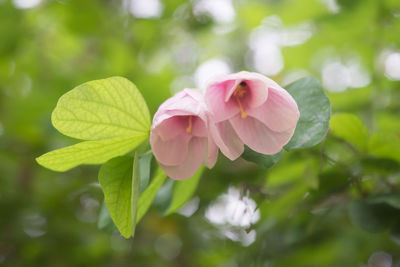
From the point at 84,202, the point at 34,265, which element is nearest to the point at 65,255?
the point at 34,265

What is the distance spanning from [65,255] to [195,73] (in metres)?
1.38

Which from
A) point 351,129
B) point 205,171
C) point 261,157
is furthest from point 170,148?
point 205,171

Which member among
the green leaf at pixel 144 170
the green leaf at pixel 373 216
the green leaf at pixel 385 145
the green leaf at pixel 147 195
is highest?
the green leaf at pixel 144 170

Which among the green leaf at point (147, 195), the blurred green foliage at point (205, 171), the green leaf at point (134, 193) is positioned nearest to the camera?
the green leaf at point (134, 193)

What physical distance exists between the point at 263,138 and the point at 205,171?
2.85 ft

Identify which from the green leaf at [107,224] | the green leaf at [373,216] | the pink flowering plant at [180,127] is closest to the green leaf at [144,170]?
the pink flowering plant at [180,127]

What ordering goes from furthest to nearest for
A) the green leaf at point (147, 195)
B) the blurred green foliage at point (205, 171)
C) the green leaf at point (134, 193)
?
the blurred green foliage at point (205, 171)
the green leaf at point (147, 195)
the green leaf at point (134, 193)

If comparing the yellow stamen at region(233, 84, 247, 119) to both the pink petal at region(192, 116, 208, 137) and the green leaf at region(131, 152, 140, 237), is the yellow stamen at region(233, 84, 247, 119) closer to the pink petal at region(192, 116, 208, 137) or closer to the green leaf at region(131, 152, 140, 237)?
the pink petal at region(192, 116, 208, 137)

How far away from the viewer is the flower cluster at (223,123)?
0.50m

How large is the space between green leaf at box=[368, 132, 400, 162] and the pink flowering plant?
0.23 meters

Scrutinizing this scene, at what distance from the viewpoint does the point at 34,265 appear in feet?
4.57

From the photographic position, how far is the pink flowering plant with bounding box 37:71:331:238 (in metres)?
0.50

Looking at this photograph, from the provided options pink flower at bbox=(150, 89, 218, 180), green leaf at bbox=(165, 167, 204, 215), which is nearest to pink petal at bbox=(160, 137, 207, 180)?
pink flower at bbox=(150, 89, 218, 180)

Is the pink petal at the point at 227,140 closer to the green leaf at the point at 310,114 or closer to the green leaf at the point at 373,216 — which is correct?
the green leaf at the point at 310,114
